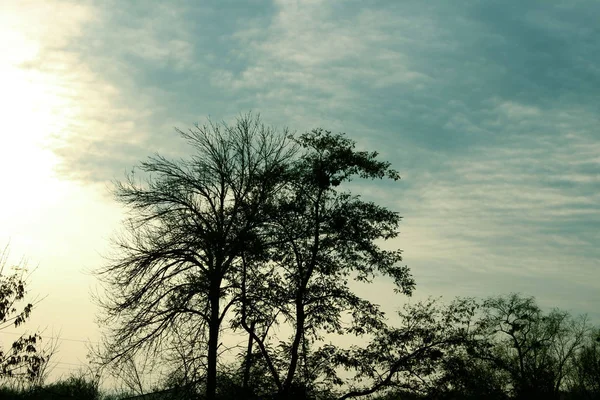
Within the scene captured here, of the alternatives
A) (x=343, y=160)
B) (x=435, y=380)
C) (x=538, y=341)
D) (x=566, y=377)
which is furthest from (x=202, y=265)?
(x=566, y=377)

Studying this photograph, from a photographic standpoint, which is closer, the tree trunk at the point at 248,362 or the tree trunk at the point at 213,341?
the tree trunk at the point at 213,341

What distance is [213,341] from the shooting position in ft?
88.2

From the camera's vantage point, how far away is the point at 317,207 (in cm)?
2997

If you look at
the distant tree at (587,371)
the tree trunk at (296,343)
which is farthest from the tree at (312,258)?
the distant tree at (587,371)

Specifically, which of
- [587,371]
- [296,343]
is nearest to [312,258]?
[296,343]

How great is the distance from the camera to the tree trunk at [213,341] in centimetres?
2607

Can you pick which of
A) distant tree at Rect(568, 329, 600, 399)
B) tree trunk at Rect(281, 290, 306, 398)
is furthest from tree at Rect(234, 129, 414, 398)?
distant tree at Rect(568, 329, 600, 399)

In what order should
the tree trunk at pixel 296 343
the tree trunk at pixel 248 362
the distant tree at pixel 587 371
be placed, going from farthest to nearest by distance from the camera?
the distant tree at pixel 587 371 → the tree trunk at pixel 296 343 → the tree trunk at pixel 248 362

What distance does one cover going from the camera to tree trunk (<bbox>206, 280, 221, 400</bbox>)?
26067mm

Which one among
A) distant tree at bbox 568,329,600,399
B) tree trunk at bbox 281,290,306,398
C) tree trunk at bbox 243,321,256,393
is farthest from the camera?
distant tree at bbox 568,329,600,399

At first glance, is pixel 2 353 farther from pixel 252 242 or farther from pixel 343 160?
pixel 343 160

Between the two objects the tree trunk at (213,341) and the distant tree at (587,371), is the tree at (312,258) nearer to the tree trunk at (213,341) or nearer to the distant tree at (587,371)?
the tree trunk at (213,341)

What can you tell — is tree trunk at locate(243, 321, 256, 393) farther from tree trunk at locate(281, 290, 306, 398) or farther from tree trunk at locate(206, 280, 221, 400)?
tree trunk at locate(281, 290, 306, 398)

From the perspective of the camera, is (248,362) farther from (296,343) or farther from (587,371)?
(587,371)
